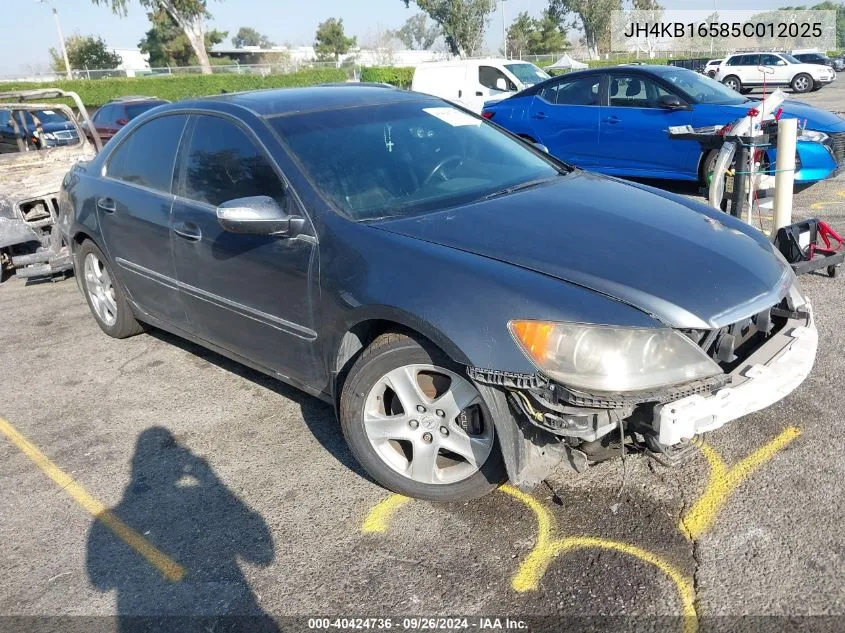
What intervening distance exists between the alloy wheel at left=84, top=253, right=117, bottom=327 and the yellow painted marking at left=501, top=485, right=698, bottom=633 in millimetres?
3482

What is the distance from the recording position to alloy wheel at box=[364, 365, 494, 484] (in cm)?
279

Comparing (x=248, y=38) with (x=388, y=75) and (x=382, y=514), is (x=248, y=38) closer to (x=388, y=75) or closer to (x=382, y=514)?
(x=388, y=75)

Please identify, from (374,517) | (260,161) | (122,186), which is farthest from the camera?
(122,186)

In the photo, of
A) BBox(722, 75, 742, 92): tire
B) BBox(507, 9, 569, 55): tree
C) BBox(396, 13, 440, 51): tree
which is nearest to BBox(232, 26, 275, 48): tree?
BBox(396, 13, 440, 51): tree

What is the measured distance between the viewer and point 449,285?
8.82 feet

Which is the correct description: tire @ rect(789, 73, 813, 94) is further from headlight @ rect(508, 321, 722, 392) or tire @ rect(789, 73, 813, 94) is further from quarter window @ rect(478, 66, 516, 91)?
headlight @ rect(508, 321, 722, 392)

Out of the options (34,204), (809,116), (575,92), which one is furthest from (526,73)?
→ (34,204)

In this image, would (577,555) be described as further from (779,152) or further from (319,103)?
(779,152)

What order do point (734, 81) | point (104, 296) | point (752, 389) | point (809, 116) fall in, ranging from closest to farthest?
point (752, 389), point (104, 296), point (809, 116), point (734, 81)

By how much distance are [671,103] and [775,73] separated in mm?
22139

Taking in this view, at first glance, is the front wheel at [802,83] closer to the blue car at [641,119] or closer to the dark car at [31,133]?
the blue car at [641,119]

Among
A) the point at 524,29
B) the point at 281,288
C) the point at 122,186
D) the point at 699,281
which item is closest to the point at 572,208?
the point at 699,281

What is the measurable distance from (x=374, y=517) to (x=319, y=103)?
6.99ft

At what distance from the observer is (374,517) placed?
9.78ft
